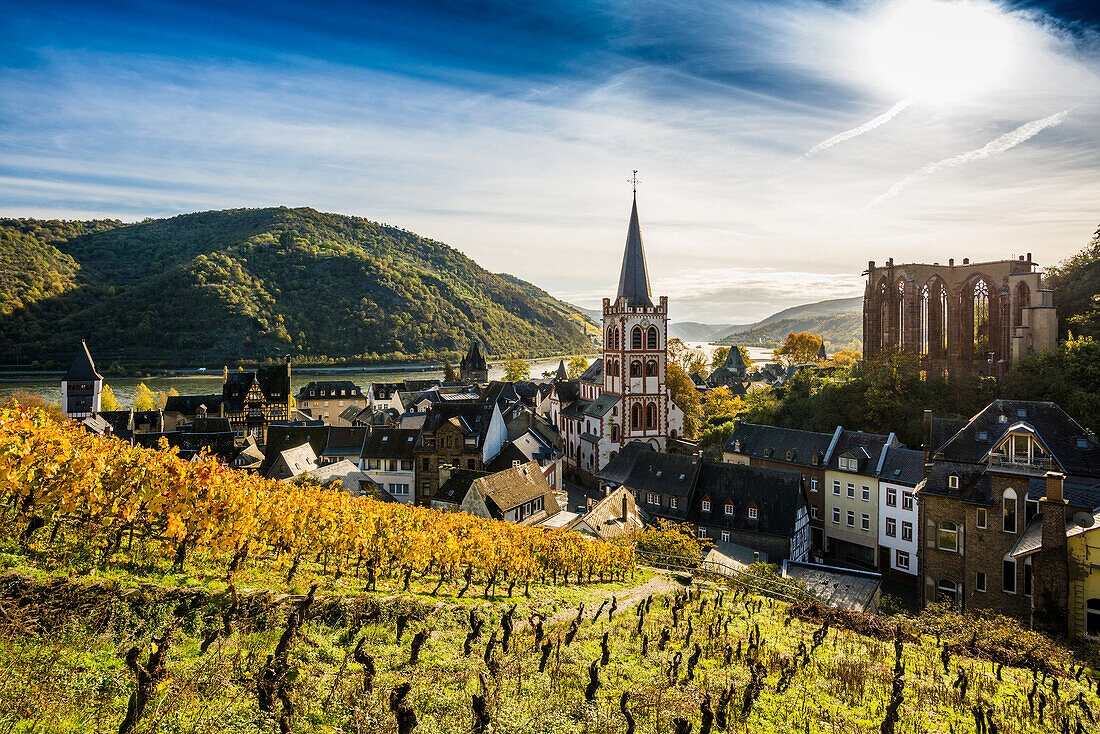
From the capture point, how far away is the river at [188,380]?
339 ft

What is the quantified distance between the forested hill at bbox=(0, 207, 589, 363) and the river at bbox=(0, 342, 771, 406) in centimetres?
886

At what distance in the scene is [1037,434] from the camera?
22719 millimetres

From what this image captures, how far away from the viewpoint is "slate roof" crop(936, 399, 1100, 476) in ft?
77.7

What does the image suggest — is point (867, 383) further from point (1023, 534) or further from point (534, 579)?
point (534, 579)

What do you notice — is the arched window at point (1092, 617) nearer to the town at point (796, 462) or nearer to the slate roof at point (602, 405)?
the town at point (796, 462)

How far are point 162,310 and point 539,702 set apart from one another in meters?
166

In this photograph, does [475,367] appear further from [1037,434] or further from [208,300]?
[208,300]

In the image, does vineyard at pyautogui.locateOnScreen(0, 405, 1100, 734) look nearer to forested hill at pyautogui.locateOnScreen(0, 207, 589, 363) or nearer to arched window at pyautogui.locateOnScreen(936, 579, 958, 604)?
arched window at pyautogui.locateOnScreen(936, 579, 958, 604)

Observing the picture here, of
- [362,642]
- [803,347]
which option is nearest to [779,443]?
[362,642]

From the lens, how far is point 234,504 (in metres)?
12.6

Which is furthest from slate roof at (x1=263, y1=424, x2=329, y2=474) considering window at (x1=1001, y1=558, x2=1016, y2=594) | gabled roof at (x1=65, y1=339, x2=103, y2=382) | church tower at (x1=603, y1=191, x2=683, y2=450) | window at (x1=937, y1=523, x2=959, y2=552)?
window at (x1=1001, y1=558, x2=1016, y2=594)

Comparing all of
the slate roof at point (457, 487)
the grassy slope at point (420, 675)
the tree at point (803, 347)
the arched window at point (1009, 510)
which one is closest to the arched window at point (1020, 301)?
the arched window at point (1009, 510)

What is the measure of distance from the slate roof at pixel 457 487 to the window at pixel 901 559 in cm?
2262

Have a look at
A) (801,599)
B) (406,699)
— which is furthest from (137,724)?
(801,599)
